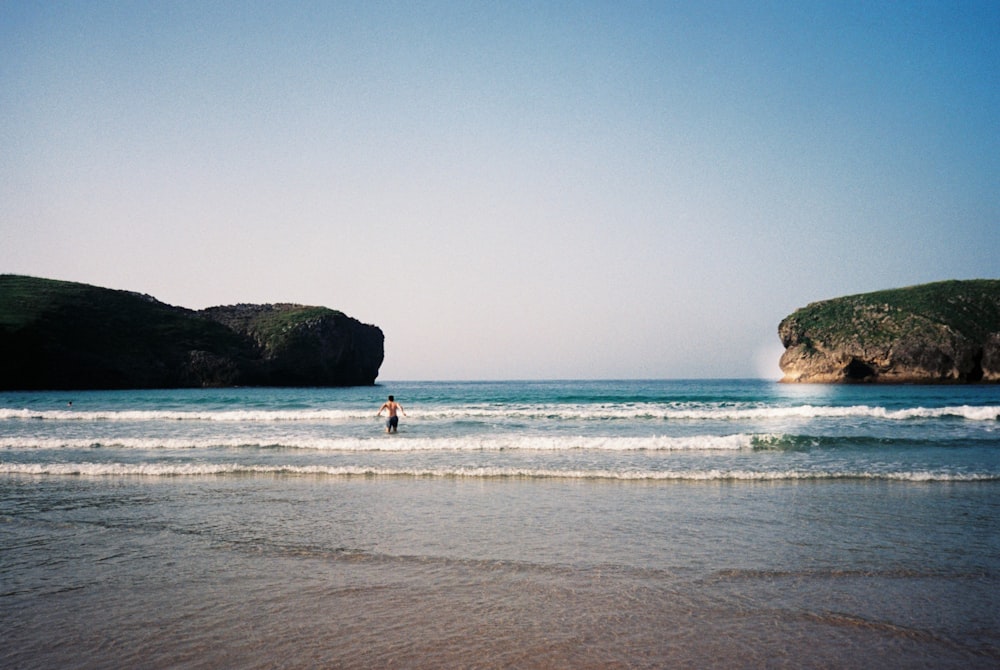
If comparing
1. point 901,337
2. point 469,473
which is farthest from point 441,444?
point 901,337

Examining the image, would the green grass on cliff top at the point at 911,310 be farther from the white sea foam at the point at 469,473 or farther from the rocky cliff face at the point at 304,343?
the white sea foam at the point at 469,473

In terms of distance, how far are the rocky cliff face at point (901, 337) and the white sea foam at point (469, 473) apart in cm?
7507

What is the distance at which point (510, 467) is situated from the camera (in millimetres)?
13086

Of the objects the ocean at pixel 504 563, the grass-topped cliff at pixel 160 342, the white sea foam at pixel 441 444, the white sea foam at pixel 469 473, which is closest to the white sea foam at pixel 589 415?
the white sea foam at pixel 441 444

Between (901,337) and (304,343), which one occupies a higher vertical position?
(901,337)

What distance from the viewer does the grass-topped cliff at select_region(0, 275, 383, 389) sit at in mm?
70812

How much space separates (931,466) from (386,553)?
1251 cm

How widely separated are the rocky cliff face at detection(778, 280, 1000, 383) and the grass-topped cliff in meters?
69.1

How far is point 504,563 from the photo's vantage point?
20.5 feet

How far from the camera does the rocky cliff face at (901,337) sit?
73.2 m

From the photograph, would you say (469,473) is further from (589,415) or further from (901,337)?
(901,337)

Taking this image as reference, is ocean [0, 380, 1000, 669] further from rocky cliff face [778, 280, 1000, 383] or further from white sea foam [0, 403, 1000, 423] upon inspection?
rocky cliff face [778, 280, 1000, 383]

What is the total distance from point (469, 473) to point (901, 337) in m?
82.7

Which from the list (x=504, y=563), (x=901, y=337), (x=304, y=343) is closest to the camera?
(x=504, y=563)
